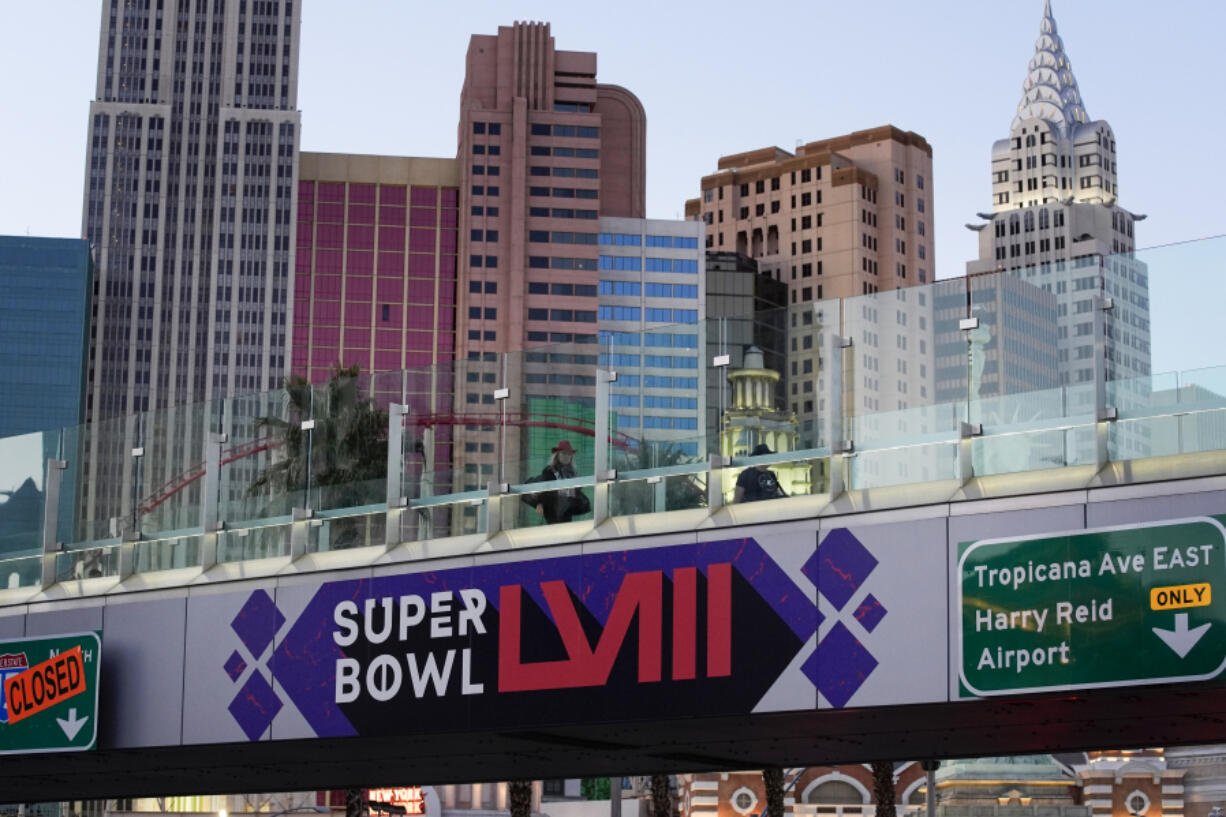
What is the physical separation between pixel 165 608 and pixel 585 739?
796 centimetres

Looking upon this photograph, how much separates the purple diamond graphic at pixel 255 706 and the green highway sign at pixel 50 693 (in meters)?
3.10

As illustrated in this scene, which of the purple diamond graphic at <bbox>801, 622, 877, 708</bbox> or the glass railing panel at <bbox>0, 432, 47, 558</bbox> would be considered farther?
the glass railing panel at <bbox>0, 432, 47, 558</bbox>

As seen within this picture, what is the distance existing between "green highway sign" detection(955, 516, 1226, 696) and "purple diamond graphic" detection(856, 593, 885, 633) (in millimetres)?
1181

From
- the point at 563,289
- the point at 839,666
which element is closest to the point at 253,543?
the point at 839,666

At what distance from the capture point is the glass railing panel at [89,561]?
34.3m

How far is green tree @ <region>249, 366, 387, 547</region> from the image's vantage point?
30.9 metres

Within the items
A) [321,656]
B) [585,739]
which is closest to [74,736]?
[321,656]

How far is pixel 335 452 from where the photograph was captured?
31.4 m

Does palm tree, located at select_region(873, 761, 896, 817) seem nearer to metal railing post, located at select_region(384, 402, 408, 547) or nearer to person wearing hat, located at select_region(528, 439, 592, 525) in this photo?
metal railing post, located at select_region(384, 402, 408, 547)

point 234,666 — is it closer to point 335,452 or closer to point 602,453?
point 335,452

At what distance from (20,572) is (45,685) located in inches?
118

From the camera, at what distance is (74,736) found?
33.0 meters

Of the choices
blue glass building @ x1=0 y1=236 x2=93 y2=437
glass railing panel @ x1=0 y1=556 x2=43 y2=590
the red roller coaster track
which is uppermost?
blue glass building @ x1=0 y1=236 x2=93 y2=437

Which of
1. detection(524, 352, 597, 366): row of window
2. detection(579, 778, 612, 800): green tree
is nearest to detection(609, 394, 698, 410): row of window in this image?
detection(524, 352, 597, 366): row of window
